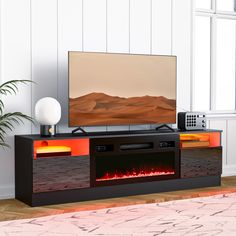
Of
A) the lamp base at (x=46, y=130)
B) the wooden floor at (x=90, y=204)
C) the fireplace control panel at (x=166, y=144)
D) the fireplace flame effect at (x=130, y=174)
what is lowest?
the wooden floor at (x=90, y=204)

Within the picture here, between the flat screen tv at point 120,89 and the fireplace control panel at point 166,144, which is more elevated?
the flat screen tv at point 120,89

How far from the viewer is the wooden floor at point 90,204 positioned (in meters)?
4.31

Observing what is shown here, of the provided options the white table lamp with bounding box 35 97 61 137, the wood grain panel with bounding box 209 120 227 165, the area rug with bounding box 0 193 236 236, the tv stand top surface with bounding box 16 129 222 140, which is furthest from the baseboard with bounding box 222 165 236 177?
the white table lamp with bounding box 35 97 61 137

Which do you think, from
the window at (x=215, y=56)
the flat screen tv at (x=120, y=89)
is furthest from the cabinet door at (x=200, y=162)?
the window at (x=215, y=56)

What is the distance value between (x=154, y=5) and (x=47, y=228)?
3.03 meters

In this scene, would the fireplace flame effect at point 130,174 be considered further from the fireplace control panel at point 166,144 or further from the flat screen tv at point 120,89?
the flat screen tv at point 120,89

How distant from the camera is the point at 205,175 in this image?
5.48m

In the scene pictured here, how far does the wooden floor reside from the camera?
14.1ft

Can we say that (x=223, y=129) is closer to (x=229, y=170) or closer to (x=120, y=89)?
(x=229, y=170)

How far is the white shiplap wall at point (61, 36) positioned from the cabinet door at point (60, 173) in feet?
1.76

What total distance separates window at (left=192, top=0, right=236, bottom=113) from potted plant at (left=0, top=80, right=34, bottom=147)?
2.42m

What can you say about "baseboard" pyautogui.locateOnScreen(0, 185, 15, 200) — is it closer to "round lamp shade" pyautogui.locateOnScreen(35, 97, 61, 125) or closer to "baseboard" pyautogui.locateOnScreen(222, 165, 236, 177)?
"round lamp shade" pyautogui.locateOnScreen(35, 97, 61, 125)

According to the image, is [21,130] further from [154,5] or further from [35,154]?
[154,5]

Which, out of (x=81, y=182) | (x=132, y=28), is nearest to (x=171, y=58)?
(x=132, y=28)
